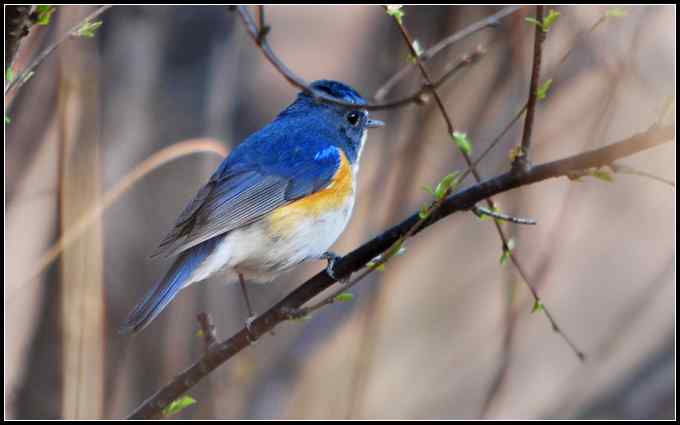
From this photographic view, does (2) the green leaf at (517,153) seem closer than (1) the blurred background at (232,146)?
Yes

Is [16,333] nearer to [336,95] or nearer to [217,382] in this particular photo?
[217,382]

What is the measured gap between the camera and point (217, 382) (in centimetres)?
363

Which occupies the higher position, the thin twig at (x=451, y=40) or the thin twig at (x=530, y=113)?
the thin twig at (x=451, y=40)

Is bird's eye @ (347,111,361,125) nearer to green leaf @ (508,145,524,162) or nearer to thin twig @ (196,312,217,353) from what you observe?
thin twig @ (196,312,217,353)

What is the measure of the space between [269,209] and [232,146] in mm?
2094

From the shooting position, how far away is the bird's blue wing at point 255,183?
2639 millimetres

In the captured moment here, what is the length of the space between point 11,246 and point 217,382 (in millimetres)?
1051

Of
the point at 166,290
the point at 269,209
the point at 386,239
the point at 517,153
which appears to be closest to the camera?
the point at 517,153

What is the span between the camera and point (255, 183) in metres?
2.95

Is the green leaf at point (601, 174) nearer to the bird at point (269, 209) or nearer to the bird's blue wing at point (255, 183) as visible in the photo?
the bird at point (269, 209)

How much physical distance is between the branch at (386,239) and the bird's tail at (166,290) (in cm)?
25

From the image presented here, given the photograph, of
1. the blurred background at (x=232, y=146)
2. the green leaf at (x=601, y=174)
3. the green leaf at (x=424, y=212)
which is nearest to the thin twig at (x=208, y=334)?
the blurred background at (x=232, y=146)

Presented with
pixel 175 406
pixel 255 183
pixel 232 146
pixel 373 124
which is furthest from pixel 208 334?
pixel 232 146

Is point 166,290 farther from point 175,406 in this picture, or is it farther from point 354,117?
point 354,117
